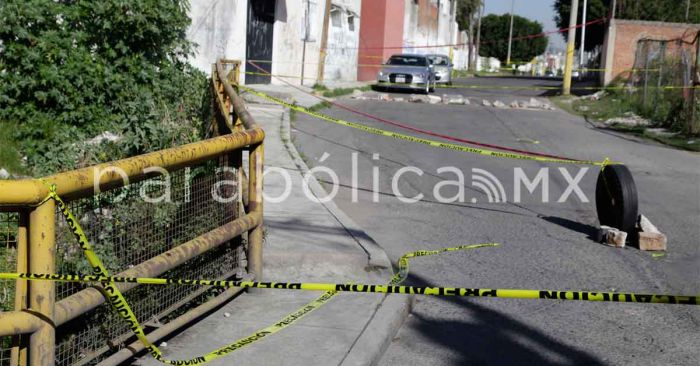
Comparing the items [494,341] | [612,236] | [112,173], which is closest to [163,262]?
[112,173]

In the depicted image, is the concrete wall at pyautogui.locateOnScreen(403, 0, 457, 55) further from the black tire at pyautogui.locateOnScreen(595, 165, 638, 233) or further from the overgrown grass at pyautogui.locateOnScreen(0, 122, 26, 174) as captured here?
the black tire at pyautogui.locateOnScreen(595, 165, 638, 233)

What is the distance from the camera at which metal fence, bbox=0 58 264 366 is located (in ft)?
11.5

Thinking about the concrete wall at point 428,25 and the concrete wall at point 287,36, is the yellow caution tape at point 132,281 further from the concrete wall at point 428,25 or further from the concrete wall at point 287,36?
the concrete wall at point 428,25

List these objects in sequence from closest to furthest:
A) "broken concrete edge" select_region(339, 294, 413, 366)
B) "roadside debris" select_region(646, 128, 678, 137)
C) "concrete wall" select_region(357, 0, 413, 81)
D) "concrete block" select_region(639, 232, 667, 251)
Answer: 1. "broken concrete edge" select_region(339, 294, 413, 366)
2. "concrete block" select_region(639, 232, 667, 251)
3. "roadside debris" select_region(646, 128, 678, 137)
4. "concrete wall" select_region(357, 0, 413, 81)

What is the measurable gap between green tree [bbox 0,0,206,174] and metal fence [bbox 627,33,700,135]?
11649 mm

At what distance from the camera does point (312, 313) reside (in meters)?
5.73

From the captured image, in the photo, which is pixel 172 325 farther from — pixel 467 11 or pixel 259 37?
pixel 467 11

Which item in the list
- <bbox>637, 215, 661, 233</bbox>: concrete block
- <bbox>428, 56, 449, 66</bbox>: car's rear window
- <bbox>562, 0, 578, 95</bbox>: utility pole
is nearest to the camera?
<bbox>637, 215, 661, 233</bbox>: concrete block

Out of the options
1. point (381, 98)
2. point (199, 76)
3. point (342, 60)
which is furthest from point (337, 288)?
point (342, 60)

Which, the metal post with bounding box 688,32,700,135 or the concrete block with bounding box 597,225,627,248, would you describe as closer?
the concrete block with bounding box 597,225,627,248

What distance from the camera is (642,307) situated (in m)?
6.22

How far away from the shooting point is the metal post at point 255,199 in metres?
5.98

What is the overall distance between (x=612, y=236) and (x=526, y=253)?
3.18 feet

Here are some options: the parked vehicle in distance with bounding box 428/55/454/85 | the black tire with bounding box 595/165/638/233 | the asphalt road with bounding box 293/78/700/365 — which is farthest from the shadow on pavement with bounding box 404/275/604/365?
the parked vehicle in distance with bounding box 428/55/454/85
